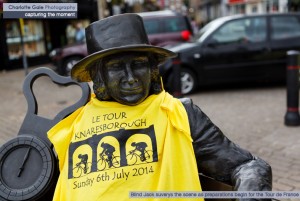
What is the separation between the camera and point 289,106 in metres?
5.81

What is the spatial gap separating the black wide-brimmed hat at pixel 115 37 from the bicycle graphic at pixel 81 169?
0.42 metres

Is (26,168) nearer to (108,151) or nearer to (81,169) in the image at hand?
(81,169)

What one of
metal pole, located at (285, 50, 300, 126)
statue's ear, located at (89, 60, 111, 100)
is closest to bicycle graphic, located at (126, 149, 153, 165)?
statue's ear, located at (89, 60, 111, 100)

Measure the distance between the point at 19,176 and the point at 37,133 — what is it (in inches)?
9.7

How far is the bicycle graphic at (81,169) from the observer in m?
1.72

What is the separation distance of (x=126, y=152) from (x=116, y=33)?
19.5 inches

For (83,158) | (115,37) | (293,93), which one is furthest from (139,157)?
(293,93)

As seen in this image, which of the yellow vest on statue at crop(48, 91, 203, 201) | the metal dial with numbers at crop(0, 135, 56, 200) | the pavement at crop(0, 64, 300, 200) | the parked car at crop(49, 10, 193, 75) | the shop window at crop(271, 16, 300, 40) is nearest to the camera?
the yellow vest on statue at crop(48, 91, 203, 201)

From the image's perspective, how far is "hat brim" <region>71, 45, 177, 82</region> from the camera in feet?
5.51

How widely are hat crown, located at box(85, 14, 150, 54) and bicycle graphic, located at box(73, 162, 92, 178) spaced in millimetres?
481

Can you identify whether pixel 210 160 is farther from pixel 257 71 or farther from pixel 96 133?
pixel 257 71

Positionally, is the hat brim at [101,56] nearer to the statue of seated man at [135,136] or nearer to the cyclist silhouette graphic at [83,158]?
the statue of seated man at [135,136]

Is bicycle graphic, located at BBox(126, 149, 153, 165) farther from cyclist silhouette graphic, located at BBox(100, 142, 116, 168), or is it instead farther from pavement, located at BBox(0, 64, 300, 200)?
pavement, located at BBox(0, 64, 300, 200)

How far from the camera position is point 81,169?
1737 mm
